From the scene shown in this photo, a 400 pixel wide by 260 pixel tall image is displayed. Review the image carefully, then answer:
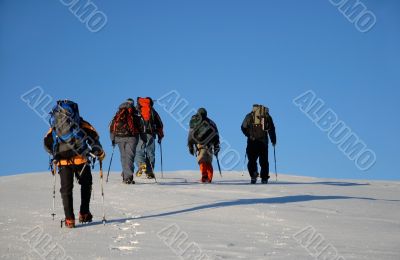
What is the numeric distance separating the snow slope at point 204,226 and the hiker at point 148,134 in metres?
3.88

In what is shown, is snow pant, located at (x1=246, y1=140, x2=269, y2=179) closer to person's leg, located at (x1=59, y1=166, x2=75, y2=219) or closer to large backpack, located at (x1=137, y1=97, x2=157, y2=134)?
large backpack, located at (x1=137, y1=97, x2=157, y2=134)

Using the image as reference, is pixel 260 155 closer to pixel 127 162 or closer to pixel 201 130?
pixel 201 130

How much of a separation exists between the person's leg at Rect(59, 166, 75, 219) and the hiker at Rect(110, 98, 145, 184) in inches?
244

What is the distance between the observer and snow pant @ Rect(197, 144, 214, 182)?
17172 mm

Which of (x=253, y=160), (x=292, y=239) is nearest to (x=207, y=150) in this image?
(x=253, y=160)

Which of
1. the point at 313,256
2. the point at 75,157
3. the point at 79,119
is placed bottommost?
the point at 313,256

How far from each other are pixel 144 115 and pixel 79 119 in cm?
864

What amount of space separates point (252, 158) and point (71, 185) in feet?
30.3

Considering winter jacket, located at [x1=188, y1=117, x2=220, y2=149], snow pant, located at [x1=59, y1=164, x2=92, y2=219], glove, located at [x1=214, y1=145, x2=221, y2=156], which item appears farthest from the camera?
glove, located at [x1=214, y1=145, x2=221, y2=156]

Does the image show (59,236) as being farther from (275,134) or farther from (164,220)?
(275,134)

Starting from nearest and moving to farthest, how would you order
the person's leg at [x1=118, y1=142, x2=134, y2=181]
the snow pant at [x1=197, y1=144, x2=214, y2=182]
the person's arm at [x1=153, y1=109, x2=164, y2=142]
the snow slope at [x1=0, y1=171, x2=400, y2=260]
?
A: the snow slope at [x1=0, y1=171, x2=400, y2=260] → the person's leg at [x1=118, y1=142, x2=134, y2=181] → the snow pant at [x1=197, y1=144, x2=214, y2=182] → the person's arm at [x1=153, y1=109, x2=164, y2=142]

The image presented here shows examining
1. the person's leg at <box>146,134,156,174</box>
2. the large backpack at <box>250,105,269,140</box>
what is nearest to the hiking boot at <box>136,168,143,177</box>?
the person's leg at <box>146,134,156,174</box>

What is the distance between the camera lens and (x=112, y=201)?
11.8m

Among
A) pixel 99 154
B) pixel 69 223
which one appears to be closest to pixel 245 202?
pixel 99 154
